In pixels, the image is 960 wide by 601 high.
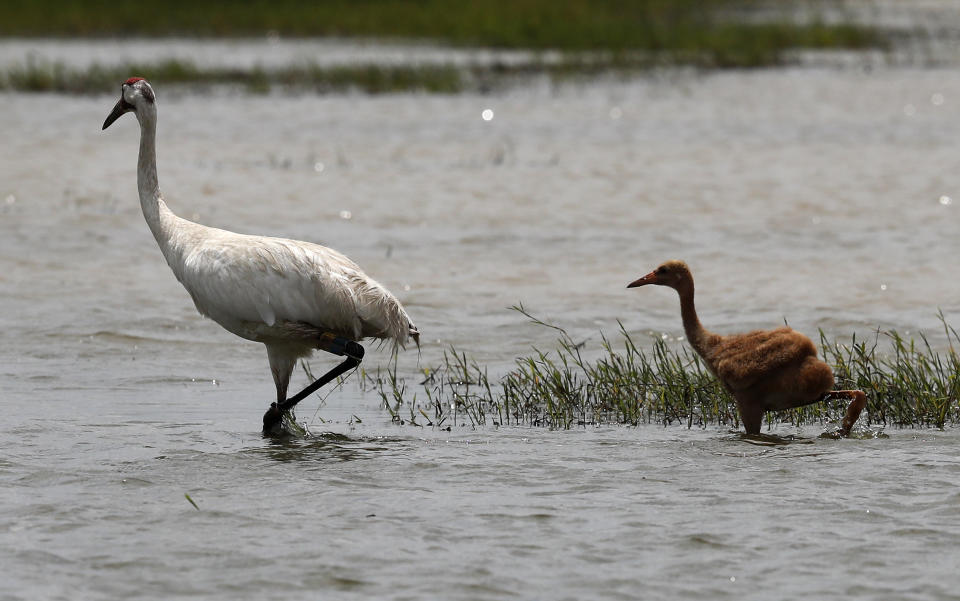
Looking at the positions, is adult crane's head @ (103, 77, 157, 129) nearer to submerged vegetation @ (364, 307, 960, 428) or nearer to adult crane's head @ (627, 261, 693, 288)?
submerged vegetation @ (364, 307, 960, 428)

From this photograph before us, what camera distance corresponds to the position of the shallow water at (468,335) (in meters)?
5.84

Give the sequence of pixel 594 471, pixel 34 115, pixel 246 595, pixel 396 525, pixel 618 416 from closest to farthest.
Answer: pixel 246 595, pixel 396 525, pixel 594 471, pixel 618 416, pixel 34 115

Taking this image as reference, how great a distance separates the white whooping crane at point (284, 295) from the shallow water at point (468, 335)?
1.79 ft

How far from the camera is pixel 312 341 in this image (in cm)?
808

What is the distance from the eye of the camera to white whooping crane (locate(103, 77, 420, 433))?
7.87 m

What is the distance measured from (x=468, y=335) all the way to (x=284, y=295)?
3267 millimetres

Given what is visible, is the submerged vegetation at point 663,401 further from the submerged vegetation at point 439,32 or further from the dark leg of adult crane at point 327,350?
the submerged vegetation at point 439,32

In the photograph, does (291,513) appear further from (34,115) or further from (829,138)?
(34,115)

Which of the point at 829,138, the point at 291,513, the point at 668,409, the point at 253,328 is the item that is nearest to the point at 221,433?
the point at 253,328

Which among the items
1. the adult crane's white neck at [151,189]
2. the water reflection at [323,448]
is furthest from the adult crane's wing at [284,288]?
the water reflection at [323,448]

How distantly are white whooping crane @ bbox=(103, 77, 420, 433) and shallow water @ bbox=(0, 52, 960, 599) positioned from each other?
0.55 m

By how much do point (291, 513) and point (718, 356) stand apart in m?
2.59

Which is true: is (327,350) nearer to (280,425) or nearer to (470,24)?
(280,425)

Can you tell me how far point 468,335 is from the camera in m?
11.0
